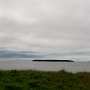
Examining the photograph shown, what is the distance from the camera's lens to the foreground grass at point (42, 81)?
2141 centimetres

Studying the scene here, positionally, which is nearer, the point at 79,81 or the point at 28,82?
the point at 28,82

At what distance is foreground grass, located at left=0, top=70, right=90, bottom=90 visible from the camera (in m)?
21.4

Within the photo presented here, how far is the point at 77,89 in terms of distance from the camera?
2148 centimetres

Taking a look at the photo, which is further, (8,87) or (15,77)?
(15,77)

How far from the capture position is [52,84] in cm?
2303

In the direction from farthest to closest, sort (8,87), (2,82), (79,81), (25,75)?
(25,75) → (79,81) → (2,82) → (8,87)

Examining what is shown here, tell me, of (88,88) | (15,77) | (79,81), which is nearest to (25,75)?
(15,77)

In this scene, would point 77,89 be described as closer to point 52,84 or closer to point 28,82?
point 52,84

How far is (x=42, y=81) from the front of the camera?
77.2 ft

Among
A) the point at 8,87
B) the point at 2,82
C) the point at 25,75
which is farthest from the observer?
the point at 25,75

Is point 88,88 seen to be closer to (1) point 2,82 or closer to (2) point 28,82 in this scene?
(2) point 28,82

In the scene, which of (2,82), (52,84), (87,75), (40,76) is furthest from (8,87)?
(87,75)

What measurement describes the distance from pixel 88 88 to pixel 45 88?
308 cm

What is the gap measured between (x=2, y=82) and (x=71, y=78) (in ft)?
19.0
